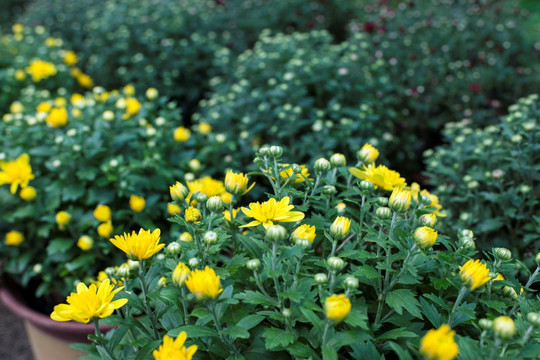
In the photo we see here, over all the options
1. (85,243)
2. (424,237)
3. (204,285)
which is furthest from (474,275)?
(85,243)

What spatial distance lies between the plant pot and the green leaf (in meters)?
1.07

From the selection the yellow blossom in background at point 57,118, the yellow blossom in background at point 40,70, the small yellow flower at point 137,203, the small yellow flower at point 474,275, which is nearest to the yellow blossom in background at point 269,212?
the small yellow flower at point 474,275

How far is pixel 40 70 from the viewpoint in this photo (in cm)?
287

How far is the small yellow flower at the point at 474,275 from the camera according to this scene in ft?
2.65

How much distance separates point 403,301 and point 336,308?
9.2 inches

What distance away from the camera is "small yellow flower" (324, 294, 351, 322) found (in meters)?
0.71

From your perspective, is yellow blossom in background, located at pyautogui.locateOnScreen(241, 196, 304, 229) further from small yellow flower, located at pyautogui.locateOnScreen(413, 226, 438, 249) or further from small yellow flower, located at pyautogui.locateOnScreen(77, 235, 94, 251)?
small yellow flower, located at pyautogui.locateOnScreen(77, 235, 94, 251)

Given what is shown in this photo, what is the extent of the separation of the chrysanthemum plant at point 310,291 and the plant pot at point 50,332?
685mm

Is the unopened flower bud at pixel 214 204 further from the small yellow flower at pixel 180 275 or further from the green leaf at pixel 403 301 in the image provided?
the green leaf at pixel 403 301

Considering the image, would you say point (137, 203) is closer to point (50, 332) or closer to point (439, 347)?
point (50, 332)

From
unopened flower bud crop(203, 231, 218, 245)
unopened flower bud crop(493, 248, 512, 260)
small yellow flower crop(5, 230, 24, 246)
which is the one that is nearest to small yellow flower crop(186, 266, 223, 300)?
unopened flower bud crop(203, 231, 218, 245)

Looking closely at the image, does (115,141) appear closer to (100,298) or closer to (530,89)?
(100,298)

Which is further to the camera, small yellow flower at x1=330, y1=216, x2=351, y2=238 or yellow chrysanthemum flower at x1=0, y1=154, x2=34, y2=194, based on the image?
yellow chrysanthemum flower at x1=0, y1=154, x2=34, y2=194

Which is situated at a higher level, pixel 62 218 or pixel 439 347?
pixel 439 347
